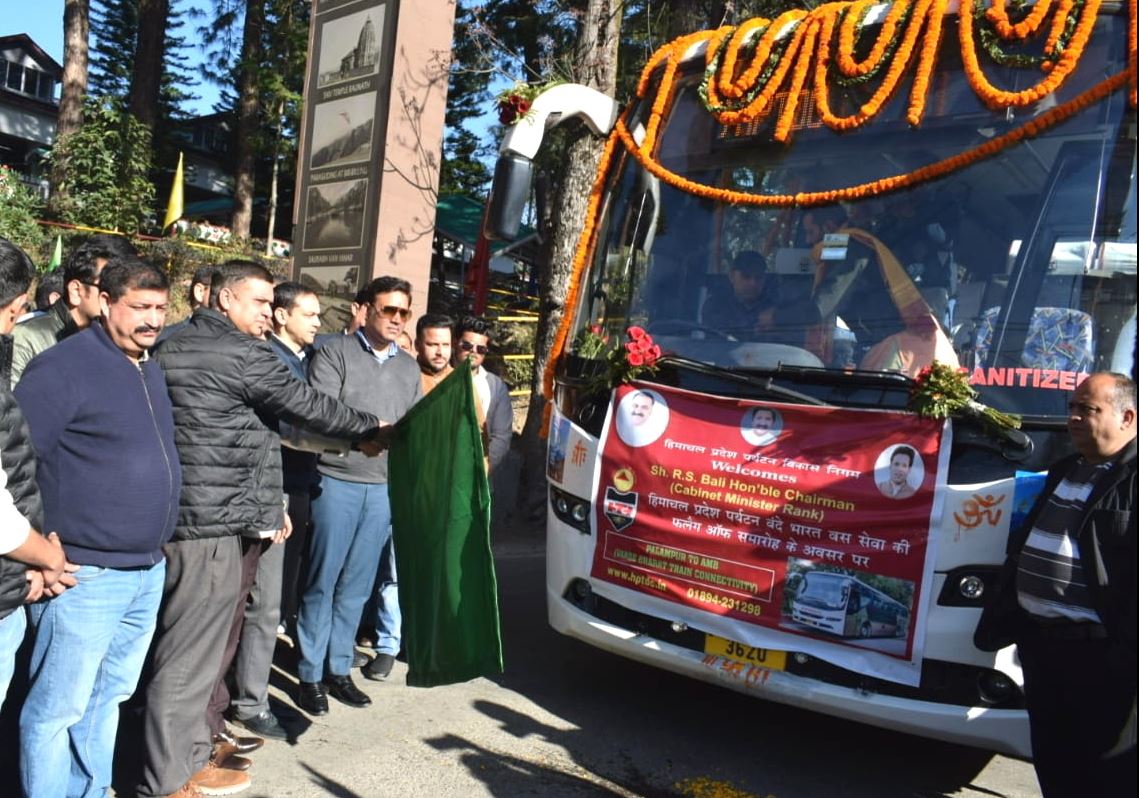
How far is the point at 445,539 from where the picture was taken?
159 inches

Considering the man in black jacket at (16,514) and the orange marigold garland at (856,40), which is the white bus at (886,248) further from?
the man in black jacket at (16,514)

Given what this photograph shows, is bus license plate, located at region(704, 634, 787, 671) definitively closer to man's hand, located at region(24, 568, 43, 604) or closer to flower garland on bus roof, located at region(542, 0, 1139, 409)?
flower garland on bus roof, located at region(542, 0, 1139, 409)

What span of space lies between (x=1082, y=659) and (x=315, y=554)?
3202 mm

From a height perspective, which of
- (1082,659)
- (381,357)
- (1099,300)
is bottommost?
(1082,659)

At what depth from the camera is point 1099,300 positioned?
377 cm

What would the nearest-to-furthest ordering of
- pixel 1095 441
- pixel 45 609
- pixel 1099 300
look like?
pixel 45 609
pixel 1095 441
pixel 1099 300

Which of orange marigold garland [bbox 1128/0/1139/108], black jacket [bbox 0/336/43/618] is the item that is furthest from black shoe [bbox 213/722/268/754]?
orange marigold garland [bbox 1128/0/1139/108]

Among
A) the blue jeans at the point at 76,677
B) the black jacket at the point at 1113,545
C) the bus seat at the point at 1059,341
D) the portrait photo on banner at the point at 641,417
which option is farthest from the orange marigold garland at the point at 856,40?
the blue jeans at the point at 76,677

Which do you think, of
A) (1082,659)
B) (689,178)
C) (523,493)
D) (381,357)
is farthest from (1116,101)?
(523,493)

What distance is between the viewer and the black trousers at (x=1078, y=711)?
296cm

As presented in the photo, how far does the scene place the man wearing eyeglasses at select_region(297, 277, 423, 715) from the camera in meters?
4.64

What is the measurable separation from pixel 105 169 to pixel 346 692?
52.4 ft

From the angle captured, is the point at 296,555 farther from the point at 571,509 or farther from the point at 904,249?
the point at 904,249

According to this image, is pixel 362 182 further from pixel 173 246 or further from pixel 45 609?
pixel 173 246
